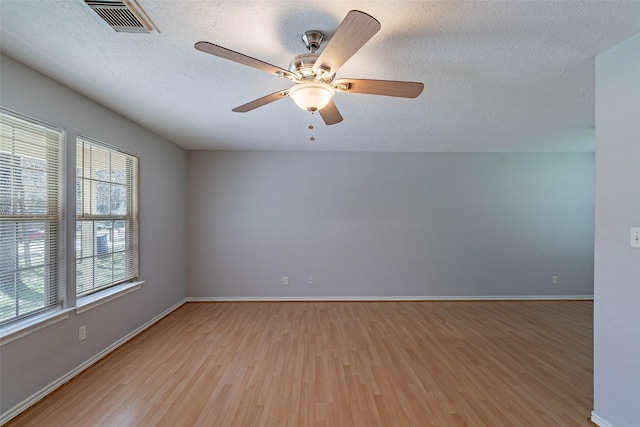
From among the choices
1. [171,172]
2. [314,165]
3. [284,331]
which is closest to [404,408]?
[284,331]

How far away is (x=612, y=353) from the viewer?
5.36ft

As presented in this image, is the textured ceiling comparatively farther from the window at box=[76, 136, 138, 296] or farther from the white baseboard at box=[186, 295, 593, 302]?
the white baseboard at box=[186, 295, 593, 302]

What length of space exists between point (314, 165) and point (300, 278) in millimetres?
1869

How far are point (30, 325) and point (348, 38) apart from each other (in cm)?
271

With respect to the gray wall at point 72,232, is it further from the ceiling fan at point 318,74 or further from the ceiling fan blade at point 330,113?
the ceiling fan blade at point 330,113

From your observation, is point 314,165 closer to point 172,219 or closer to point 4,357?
point 172,219

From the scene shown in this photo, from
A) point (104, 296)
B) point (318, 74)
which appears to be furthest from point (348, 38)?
point (104, 296)

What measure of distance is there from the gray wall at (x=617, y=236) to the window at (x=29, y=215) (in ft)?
12.7

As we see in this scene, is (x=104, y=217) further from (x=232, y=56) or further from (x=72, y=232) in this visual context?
(x=232, y=56)

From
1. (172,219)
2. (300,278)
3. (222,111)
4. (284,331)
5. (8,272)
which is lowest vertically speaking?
(284,331)

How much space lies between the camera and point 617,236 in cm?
162

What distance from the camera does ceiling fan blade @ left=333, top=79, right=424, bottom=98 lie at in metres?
1.44

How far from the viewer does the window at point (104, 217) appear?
2400 millimetres

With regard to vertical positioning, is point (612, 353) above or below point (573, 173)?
below
